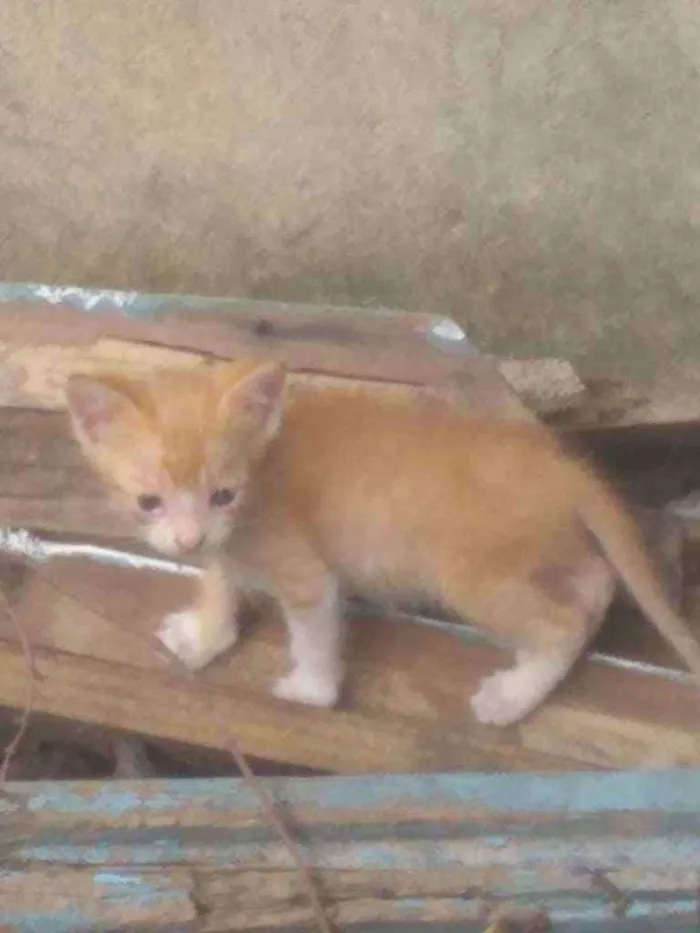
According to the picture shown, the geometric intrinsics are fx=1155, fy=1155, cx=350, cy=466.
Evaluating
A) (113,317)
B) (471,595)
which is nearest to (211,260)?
(113,317)

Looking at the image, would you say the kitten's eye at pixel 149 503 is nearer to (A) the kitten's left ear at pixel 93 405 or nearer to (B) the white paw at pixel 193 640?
(A) the kitten's left ear at pixel 93 405

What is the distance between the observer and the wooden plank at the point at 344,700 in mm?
1015

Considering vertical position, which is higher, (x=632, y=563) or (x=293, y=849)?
(x=632, y=563)

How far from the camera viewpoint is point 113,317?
1.22m

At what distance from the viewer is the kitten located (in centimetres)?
95

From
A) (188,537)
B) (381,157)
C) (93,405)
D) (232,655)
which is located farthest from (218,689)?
(381,157)

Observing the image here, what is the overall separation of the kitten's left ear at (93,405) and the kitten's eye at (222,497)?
0.10 meters

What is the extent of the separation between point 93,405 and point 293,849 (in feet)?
1.25

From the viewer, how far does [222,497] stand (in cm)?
95

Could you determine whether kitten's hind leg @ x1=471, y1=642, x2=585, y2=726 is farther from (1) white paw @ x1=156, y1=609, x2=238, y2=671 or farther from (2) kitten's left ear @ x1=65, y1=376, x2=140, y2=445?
(2) kitten's left ear @ x1=65, y1=376, x2=140, y2=445

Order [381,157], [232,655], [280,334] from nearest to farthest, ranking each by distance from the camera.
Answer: [232,655] → [280,334] → [381,157]

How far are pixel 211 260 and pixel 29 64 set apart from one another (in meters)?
0.38

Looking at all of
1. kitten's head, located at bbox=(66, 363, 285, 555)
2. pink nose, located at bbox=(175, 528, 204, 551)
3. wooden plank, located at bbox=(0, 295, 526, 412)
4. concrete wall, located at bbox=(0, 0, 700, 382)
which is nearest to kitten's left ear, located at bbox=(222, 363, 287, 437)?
kitten's head, located at bbox=(66, 363, 285, 555)

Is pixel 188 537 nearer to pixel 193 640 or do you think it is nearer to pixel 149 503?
pixel 149 503
